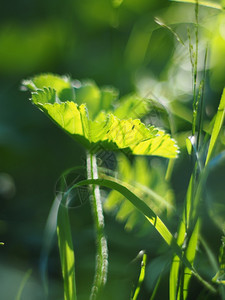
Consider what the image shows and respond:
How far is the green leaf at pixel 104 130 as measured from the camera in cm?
73

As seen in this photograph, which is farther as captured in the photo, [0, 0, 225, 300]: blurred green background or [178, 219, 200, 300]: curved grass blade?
[0, 0, 225, 300]: blurred green background

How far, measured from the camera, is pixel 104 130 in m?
0.75

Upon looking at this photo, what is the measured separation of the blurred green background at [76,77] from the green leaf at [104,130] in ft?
0.73

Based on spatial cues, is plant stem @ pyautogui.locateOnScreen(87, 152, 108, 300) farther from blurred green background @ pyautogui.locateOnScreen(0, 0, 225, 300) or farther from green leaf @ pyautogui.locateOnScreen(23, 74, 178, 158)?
blurred green background @ pyautogui.locateOnScreen(0, 0, 225, 300)

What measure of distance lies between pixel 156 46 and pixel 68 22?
0.45 meters

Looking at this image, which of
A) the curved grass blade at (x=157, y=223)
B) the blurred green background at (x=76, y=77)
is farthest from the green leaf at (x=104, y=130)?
the blurred green background at (x=76, y=77)

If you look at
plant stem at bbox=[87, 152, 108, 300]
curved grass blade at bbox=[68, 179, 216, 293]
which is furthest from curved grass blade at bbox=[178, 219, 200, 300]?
plant stem at bbox=[87, 152, 108, 300]

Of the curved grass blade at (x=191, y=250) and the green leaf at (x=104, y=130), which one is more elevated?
the green leaf at (x=104, y=130)

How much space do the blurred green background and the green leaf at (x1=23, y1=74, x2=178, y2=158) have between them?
222 millimetres

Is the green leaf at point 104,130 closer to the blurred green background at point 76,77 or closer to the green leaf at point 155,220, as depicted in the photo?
the green leaf at point 155,220

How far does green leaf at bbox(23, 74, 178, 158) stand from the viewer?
729mm

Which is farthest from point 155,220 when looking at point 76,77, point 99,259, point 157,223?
point 76,77

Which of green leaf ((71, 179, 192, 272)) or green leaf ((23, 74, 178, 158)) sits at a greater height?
green leaf ((23, 74, 178, 158))

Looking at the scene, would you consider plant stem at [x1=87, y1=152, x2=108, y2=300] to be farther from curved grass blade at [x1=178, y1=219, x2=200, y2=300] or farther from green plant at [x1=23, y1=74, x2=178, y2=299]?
curved grass blade at [x1=178, y1=219, x2=200, y2=300]
